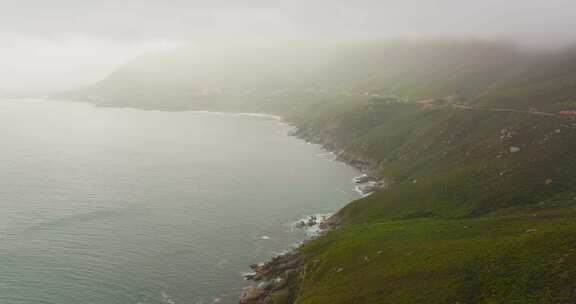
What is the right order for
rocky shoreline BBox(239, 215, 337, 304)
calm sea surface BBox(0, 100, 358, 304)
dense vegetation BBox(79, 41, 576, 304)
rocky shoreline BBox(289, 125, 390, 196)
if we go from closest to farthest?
1. dense vegetation BBox(79, 41, 576, 304)
2. rocky shoreline BBox(239, 215, 337, 304)
3. calm sea surface BBox(0, 100, 358, 304)
4. rocky shoreline BBox(289, 125, 390, 196)

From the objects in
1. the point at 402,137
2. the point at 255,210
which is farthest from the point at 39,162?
the point at 402,137

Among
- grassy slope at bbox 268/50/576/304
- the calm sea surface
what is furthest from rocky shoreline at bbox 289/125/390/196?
the calm sea surface

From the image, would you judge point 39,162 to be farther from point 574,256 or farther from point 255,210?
point 574,256

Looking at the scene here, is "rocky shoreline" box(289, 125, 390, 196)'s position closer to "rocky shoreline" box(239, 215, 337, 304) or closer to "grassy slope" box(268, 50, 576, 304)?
"grassy slope" box(268, 50, 576, 304)

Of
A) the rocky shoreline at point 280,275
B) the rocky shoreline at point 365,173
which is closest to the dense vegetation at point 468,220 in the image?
the rocky shoreline at point 280,275

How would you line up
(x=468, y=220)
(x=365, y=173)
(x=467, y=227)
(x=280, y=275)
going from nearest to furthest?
1. (x=467, y=227)
2. (x=280, y=275)
3. (x=468, y=220)
4. (x=365, y=173)

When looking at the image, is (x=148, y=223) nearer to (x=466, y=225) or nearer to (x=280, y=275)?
(x=280, y=275)

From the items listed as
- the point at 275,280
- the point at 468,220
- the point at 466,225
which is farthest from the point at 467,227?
the point at 275,280

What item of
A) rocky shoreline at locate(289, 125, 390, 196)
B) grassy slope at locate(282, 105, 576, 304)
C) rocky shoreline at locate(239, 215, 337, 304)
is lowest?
rocky shoreline at locate(239, 215, 337, 304)
